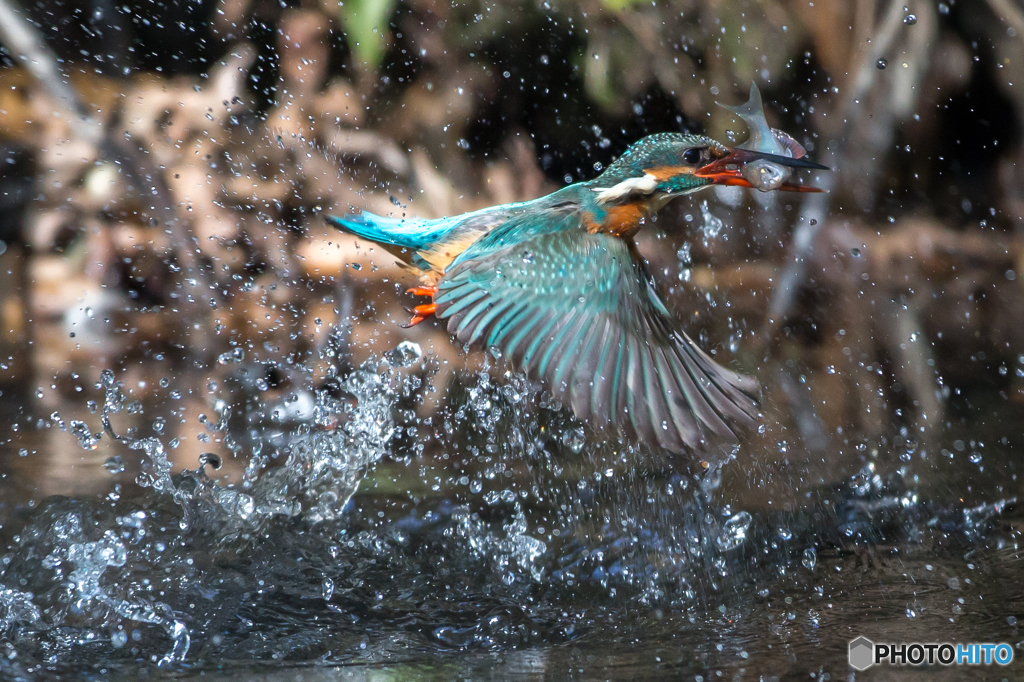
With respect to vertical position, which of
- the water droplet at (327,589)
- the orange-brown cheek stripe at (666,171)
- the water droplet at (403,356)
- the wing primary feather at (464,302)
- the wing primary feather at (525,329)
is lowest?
the water droplet at (327,589)

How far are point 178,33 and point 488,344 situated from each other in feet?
11.7

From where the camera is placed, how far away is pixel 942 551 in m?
2.54

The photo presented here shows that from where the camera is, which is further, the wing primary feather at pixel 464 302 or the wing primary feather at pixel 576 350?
the wing primary feather at pixel 464 302

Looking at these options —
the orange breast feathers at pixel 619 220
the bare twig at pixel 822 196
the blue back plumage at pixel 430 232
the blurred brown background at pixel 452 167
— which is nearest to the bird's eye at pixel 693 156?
the orange breast feathers at pixel 619 220

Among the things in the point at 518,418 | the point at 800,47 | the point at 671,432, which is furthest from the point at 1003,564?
the point at 800,47

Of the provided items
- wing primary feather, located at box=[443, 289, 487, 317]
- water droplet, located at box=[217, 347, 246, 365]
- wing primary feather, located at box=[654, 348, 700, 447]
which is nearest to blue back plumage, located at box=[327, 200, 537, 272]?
wing primary feather, located at box=[443, 289, 487, 317]

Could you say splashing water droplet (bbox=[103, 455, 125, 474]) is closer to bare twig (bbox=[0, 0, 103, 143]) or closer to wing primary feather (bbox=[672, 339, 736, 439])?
wing primary feather (bbox=[672, 339, 736, 439])

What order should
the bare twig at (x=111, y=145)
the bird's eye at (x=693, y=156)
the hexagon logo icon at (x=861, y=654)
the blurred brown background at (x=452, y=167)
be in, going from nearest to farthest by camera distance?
1. the hexagon logo icon at (x=861, y=654)
2. the bird's eye at (x=693, y=156)
3. the blurred brown background at (x=452, y=167)
4. the bare twig at (x=111, y=145)

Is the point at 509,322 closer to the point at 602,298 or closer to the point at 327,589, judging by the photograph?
the point at 602,298

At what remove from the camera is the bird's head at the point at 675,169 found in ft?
7.89

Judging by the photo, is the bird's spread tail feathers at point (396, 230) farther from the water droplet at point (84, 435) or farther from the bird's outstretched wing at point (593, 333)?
the water droplet at point (84, 435)

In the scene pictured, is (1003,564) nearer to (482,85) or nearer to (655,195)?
(655,195)

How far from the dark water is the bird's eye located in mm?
960

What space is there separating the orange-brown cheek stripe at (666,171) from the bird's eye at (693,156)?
0.02 metres
